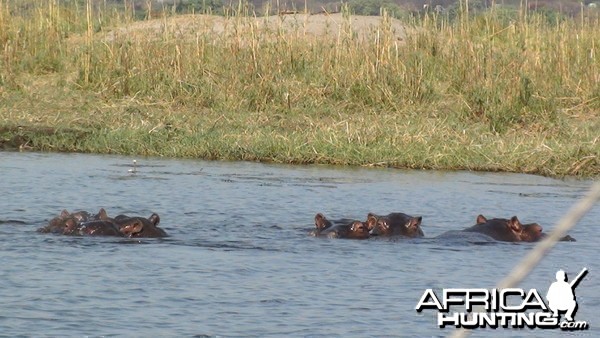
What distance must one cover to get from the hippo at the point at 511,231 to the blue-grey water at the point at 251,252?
8 cm

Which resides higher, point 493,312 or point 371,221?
point 493,312

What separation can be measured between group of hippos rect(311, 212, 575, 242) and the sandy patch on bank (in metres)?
6.54

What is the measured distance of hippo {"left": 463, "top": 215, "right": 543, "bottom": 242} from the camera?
786 centimetres

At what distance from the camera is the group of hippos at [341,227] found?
7.52 metres

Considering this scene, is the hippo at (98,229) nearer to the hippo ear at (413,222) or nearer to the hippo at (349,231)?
the hippo at (349,231)

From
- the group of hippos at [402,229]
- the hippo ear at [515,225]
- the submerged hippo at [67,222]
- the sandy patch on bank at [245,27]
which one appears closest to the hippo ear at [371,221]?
the group of hippos at [402,229]

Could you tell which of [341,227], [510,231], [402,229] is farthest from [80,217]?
[510,231]

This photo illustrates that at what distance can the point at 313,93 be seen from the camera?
1343 centimetres

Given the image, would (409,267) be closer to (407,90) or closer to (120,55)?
(407,90)

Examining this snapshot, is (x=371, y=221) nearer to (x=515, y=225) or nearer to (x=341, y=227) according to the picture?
(x=341, y=227)

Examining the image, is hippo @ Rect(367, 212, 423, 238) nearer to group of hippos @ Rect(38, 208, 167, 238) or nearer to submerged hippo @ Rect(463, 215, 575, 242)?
submerged hippo @ Rect(463, 215, 575, 242)

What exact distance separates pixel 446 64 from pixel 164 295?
854 centimetres

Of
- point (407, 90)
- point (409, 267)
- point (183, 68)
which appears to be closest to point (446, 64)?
point (407, 90)

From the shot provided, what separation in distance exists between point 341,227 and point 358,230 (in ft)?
0.37
